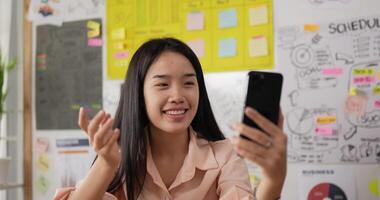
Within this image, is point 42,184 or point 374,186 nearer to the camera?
point 374,186

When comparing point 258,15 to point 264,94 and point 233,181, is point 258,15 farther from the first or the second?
point 264,94

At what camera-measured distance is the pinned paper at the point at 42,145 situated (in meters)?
2.69

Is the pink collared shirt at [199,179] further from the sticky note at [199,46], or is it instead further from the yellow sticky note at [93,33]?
the yellow sticky note at [93,33]

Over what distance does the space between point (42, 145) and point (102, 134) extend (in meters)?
1.72

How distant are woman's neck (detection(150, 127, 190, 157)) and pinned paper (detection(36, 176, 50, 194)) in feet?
4.55

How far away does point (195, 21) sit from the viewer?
223cm

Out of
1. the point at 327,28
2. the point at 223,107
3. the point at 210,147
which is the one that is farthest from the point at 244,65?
the point at 210,147

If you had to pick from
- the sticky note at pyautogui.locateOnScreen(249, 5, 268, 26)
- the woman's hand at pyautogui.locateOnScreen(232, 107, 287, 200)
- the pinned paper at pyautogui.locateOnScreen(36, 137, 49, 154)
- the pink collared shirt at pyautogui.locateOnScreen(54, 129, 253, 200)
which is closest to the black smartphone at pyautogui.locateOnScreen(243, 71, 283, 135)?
the woman's hand at pyautogui.locateOnScreen(232, 107, 287, 200)

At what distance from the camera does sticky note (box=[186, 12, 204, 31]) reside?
7.27 feet

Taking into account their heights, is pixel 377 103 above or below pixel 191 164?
above

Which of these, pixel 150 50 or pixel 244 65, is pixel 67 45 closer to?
pixel 244 65

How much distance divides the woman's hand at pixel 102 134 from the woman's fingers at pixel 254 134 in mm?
330

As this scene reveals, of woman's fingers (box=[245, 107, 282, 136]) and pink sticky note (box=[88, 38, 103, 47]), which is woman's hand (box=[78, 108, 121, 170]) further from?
pink sticky note (box=[88, 38, 103, 47])

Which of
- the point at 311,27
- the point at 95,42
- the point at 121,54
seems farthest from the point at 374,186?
the point at 95,42
